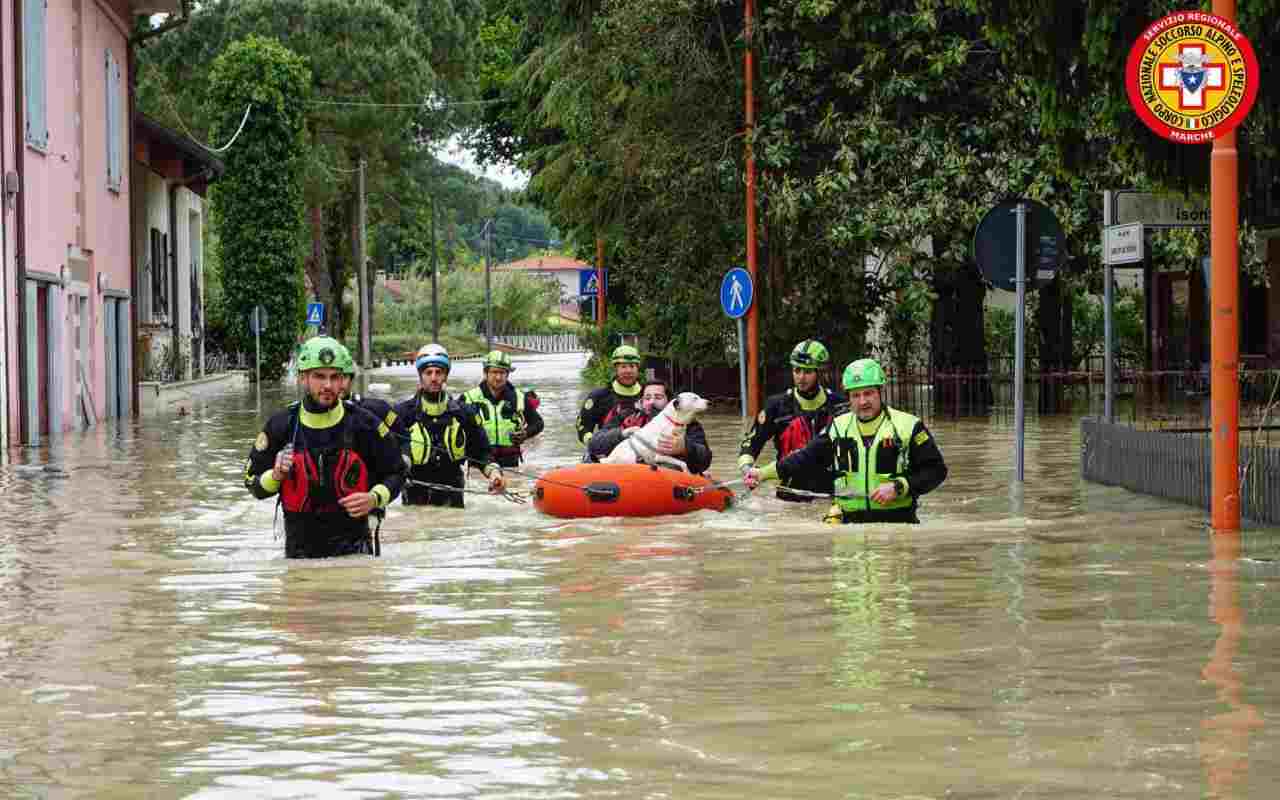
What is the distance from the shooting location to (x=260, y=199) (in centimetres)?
6328

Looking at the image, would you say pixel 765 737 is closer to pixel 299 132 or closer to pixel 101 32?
pixel 101 32

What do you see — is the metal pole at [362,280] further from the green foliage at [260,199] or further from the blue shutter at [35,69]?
the blue shutter at [35,69]

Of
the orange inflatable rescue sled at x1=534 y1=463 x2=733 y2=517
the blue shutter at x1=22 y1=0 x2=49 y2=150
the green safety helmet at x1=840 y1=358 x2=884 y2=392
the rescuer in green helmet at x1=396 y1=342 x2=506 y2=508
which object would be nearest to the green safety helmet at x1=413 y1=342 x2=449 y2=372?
the rescuer in green helmet at x1=396 y1=342 x2=506 y2=508

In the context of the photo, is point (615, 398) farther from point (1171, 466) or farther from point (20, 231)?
point (20, 231)

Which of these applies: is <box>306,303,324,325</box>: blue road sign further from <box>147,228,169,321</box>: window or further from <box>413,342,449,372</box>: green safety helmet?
<box>413,342,449,372</box>: green safety helmet

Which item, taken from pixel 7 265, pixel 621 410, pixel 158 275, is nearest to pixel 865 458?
pixel 621 410


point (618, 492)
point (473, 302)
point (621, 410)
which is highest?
point (473, 302)

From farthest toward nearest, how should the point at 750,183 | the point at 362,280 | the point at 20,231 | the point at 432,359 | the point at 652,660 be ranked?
the point at 362,280
the point at 750,183
the point at 20,231
the point at 432,359
the point at 652,660

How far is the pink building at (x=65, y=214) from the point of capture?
28.9 metres

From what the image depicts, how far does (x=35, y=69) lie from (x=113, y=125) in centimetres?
779

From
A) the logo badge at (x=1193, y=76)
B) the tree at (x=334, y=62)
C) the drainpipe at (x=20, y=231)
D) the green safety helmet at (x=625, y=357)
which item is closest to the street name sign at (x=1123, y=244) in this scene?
the green safety helmet at (x=625, y=357)

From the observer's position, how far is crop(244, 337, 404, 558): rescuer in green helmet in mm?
11875

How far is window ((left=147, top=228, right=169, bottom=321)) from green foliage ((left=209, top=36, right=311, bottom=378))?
12.0 metres

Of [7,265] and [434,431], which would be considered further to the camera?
[7,265]
